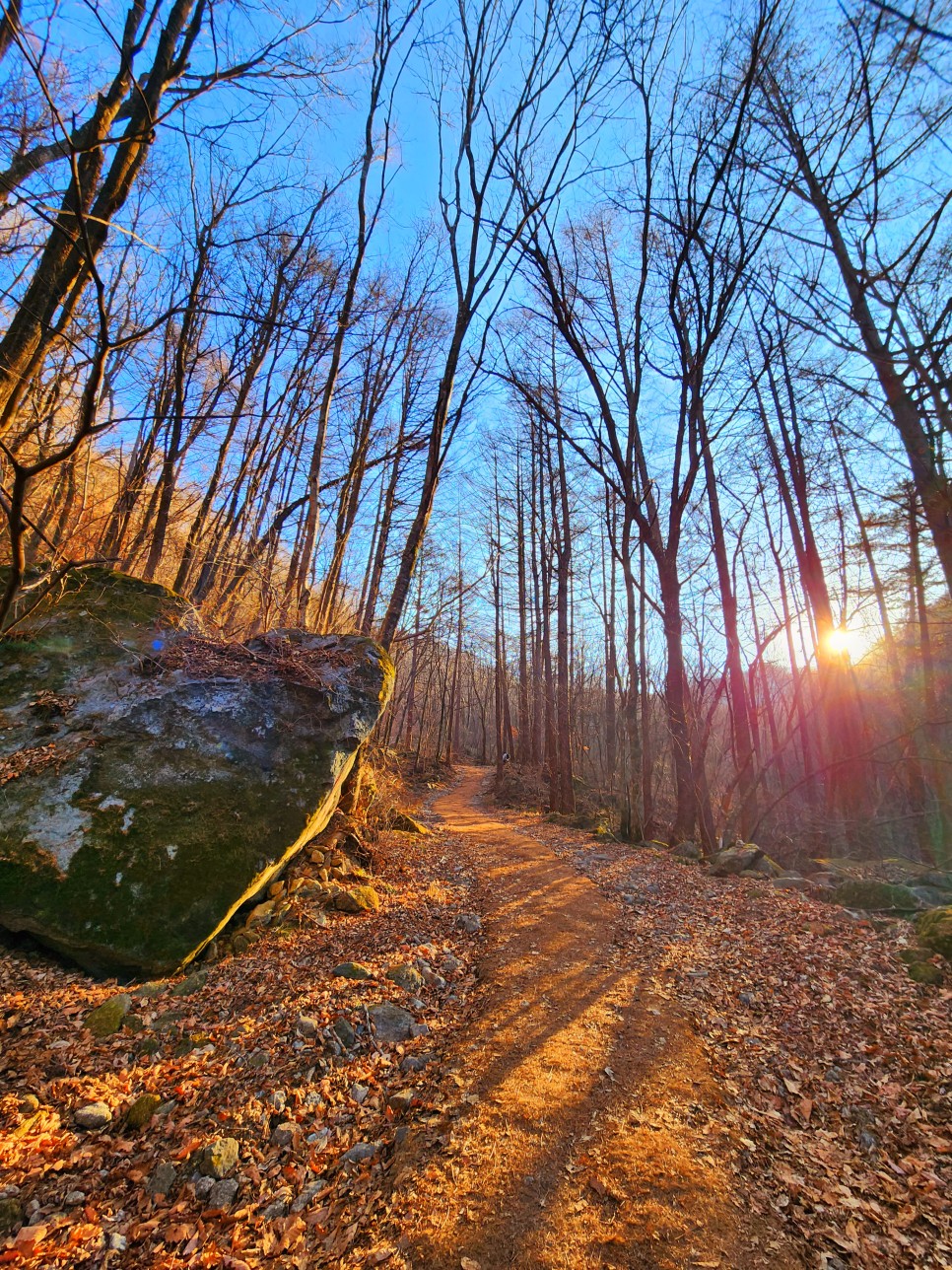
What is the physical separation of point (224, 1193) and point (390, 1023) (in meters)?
1.33

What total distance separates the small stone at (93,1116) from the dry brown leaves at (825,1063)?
2928mm

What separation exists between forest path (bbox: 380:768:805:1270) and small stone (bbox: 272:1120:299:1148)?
545 mm

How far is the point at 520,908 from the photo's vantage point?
18.3 ft

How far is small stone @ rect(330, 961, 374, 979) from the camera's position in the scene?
380cm

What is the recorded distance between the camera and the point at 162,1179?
2.15m

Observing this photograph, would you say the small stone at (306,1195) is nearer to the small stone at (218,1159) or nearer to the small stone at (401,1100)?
the small stone at (218,1159)

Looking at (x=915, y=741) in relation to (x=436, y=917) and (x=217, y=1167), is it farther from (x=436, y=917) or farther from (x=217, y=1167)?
(x=217, y=1167)

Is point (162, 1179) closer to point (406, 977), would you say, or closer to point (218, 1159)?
point (218, 1159)

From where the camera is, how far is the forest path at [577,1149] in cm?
192

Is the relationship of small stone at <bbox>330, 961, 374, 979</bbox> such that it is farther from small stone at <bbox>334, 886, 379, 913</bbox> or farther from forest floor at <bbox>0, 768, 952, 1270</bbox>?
small stone at <bbox>334, 886, 379, 913</bbox>

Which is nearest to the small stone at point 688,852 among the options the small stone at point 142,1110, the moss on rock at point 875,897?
the moss on rock at point 875,897

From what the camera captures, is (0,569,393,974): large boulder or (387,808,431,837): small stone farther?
(387,808,431,837): small stone

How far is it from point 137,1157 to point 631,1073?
8.24 ft

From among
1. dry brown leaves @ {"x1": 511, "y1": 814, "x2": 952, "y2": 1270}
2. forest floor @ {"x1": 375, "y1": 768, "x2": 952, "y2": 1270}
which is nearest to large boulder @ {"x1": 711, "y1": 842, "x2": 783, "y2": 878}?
dry brown leaves @ {"x1": 511, "y1": 814, "x2": 952, "y2": 1270}
